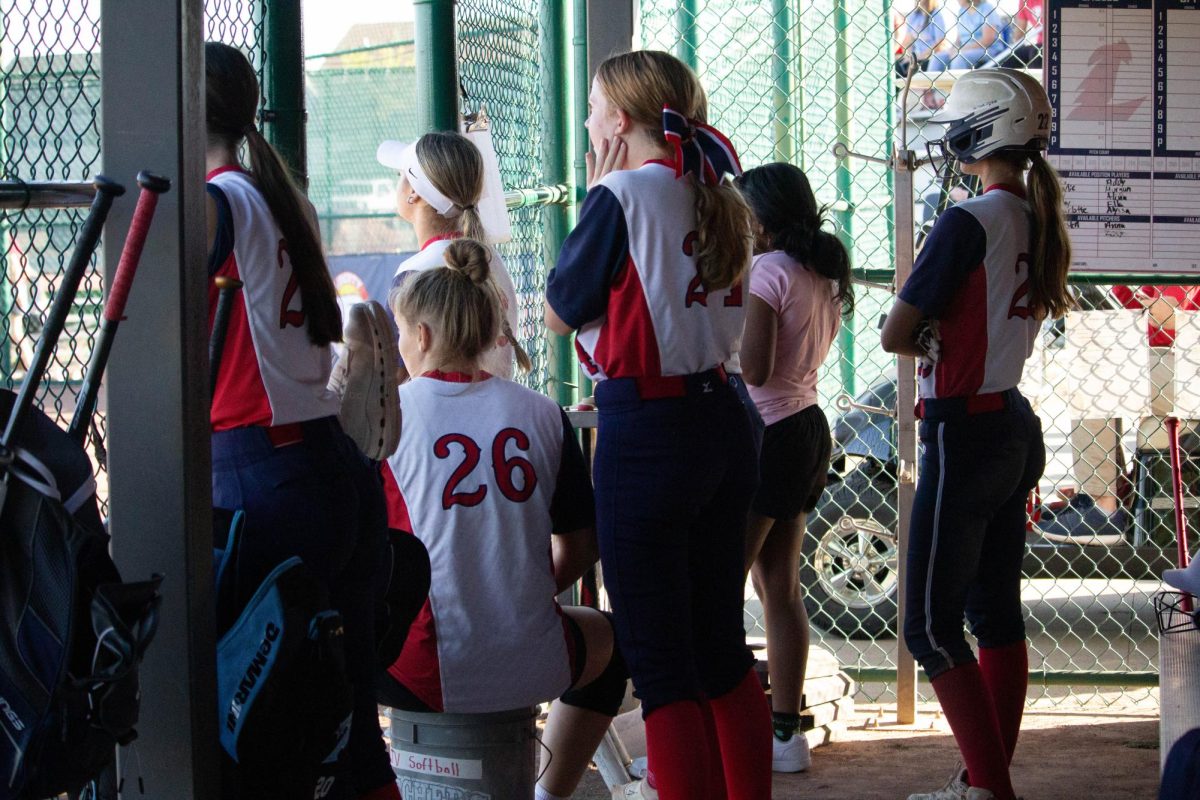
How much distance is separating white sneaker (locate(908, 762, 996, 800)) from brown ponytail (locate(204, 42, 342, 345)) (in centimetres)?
212

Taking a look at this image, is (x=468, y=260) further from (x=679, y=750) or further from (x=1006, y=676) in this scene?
(x=1006, y=676)

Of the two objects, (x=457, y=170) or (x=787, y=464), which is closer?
(x=457, y=170)

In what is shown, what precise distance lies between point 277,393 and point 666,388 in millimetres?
887

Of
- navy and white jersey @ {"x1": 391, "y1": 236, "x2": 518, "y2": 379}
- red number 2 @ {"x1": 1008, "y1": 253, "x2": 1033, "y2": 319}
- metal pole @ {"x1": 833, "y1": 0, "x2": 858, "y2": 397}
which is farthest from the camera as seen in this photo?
metal pole @ {"x1": 833, "y1": 0, "x2": 858, "y2": 397}

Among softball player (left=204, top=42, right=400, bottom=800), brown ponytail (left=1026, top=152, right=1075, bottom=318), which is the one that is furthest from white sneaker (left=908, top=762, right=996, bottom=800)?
softball player (left=204, top=42, right=400, bottom=800)

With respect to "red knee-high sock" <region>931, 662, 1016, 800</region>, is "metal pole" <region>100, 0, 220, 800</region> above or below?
above

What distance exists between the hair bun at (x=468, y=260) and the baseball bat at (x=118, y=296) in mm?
1287

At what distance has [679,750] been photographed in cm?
290

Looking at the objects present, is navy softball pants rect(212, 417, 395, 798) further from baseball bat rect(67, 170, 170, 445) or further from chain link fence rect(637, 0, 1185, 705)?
chain link fence rect(637, 0, 1185, 705)

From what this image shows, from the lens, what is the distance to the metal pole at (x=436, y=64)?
399cm

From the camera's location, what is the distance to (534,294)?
519cm

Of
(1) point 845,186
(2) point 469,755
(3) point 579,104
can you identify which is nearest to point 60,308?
(2) point 469,755

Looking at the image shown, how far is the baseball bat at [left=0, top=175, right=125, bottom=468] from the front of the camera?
1640 millimetres

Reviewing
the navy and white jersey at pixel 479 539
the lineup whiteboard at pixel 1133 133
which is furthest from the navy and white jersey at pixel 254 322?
the lineup whiteboard at pixel 1133 133
